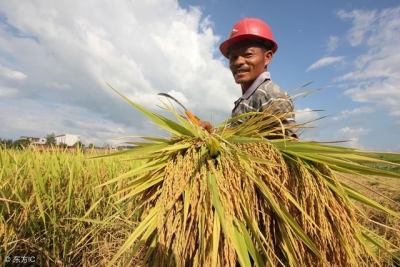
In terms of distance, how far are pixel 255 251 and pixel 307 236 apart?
8.3 inches

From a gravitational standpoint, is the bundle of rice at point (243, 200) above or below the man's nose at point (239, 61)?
below

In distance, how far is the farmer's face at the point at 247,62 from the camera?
1981mm

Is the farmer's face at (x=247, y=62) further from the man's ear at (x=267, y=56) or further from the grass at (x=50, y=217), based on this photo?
the grass at (x=50, y=217)

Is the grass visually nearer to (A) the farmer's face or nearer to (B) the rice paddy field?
(B) the rice paddy field

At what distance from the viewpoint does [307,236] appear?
107 cm

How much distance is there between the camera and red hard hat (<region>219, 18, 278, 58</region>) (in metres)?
1.95

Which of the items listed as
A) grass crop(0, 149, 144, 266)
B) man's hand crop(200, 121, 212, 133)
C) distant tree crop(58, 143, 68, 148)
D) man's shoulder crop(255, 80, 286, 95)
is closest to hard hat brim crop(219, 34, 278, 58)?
man's shoulder crop(255, 80, 286, 95)

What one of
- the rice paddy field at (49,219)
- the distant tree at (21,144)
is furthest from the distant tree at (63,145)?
the rice paddy field at (49,219)

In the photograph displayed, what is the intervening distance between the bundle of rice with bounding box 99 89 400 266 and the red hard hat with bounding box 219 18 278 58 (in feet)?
3.10

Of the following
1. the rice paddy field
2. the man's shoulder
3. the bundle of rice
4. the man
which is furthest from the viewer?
the rice paddy field

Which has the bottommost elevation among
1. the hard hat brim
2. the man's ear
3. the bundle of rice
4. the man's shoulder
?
the bundle of rice

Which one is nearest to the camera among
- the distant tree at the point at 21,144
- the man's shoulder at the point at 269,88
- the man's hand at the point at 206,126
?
the man's hand at the point at 206,126

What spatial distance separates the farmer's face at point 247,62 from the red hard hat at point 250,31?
0.16 feet

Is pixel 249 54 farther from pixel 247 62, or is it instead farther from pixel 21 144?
pixel 21 144
